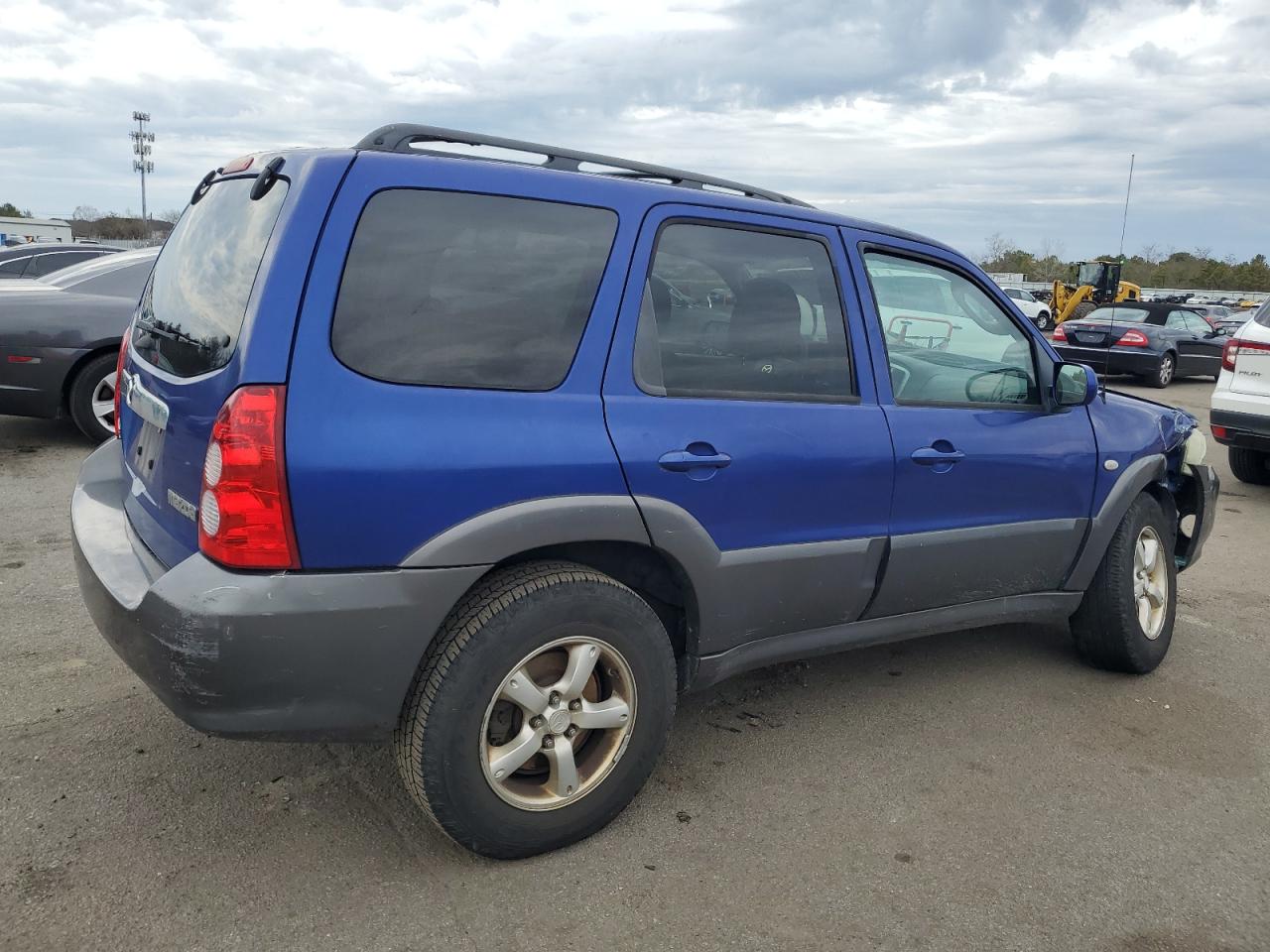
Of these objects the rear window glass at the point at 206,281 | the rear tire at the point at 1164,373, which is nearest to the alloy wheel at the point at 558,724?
the rear window glass at the point at 206,281

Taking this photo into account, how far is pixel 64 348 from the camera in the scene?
7.14m

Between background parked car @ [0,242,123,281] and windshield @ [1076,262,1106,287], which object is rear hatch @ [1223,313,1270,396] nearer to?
background parked car @ [0,242,123,281]

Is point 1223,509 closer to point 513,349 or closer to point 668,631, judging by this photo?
point 668,631

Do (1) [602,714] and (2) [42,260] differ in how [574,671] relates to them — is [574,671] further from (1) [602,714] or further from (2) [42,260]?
(2) [42,260]

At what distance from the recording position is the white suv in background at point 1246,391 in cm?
769

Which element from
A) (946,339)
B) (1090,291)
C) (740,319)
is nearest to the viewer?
(740,319)

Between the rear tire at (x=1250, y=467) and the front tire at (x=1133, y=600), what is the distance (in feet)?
17.5

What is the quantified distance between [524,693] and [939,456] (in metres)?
1.60

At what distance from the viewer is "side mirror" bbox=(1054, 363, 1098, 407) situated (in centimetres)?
375

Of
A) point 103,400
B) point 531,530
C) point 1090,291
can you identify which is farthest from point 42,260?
point 1090,291

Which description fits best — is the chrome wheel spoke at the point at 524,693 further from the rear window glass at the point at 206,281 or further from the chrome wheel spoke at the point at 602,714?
the rear window glass at the point at 206,281

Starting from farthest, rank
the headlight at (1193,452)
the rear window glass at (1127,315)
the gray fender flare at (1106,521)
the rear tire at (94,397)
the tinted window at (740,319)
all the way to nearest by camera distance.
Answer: the rear window glass at (1127,315)
the rear tire at (94,397)
the headlight at (1193,452)
the gray fender flare at (1106,521)
the tinted window at (740,319)

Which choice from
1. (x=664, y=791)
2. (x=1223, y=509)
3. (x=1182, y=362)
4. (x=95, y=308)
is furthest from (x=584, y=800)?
(x=1182, y=362)

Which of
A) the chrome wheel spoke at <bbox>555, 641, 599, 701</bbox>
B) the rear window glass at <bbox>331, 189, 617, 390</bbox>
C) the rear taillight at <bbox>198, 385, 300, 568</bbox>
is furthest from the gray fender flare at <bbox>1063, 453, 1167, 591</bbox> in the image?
the rear taillight at <bbox>198, 385, 300, 568</bbox>
